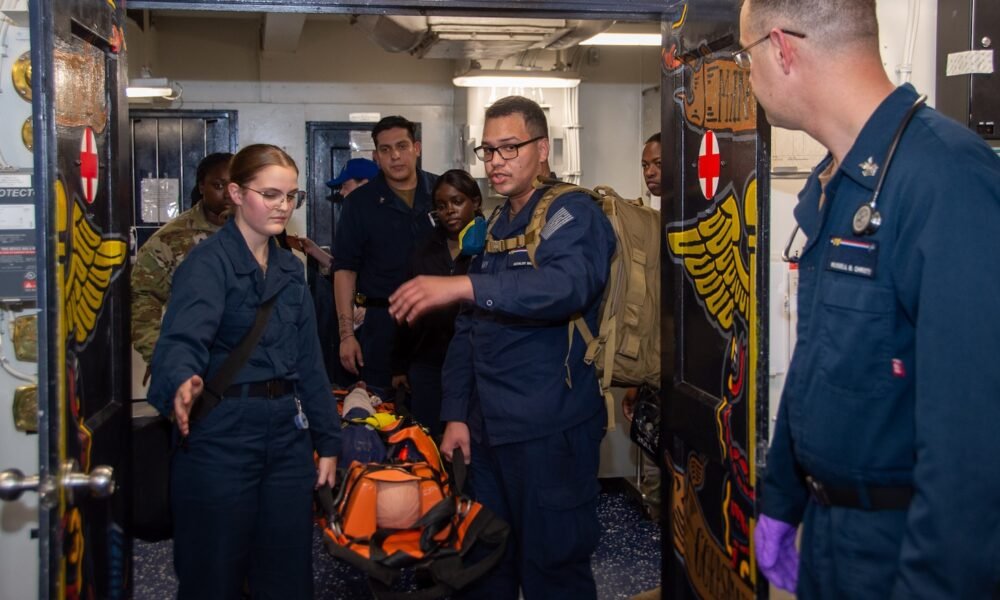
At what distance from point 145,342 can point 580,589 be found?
1.90 metres

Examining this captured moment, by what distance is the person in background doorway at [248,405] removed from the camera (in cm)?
256

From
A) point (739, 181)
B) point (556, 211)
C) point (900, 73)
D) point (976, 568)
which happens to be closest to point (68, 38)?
point (556, 211)

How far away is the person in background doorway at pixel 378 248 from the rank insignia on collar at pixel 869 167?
312cm

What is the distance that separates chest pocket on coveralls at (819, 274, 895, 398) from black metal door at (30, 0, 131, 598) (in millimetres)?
1472

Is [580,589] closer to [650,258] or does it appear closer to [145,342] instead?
[650,258]

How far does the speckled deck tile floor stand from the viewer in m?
3.86

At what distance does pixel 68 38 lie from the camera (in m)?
2.04

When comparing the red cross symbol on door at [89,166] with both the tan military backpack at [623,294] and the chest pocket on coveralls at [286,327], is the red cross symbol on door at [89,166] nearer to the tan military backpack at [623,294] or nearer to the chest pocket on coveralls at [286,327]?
the chest pocket on coveralls at [286,327]

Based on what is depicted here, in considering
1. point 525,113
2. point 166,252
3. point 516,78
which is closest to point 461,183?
point 525,113

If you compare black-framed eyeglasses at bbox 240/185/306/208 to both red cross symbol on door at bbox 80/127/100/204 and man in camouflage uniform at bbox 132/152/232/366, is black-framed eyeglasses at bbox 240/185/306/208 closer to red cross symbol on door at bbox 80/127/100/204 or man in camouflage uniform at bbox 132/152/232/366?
red cross symbol on door at bbox 80/127/100/204

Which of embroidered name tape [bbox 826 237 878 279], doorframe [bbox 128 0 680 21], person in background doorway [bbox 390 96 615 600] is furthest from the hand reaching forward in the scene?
embroidered name tape [bbox 826 237 878 279]

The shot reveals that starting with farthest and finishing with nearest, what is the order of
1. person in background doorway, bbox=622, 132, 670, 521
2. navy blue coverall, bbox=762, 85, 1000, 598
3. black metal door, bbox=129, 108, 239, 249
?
black metal door, bbox=129, 108, 239, 249 → person in background doorway, bbox=622, 132, 670, 521 → navy blue coverall, bbox=762, 85, 1000, 598

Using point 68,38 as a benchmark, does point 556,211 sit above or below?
below

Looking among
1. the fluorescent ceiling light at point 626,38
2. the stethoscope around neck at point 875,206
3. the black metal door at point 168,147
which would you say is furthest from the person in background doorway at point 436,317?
the black metal door at point 168,147
